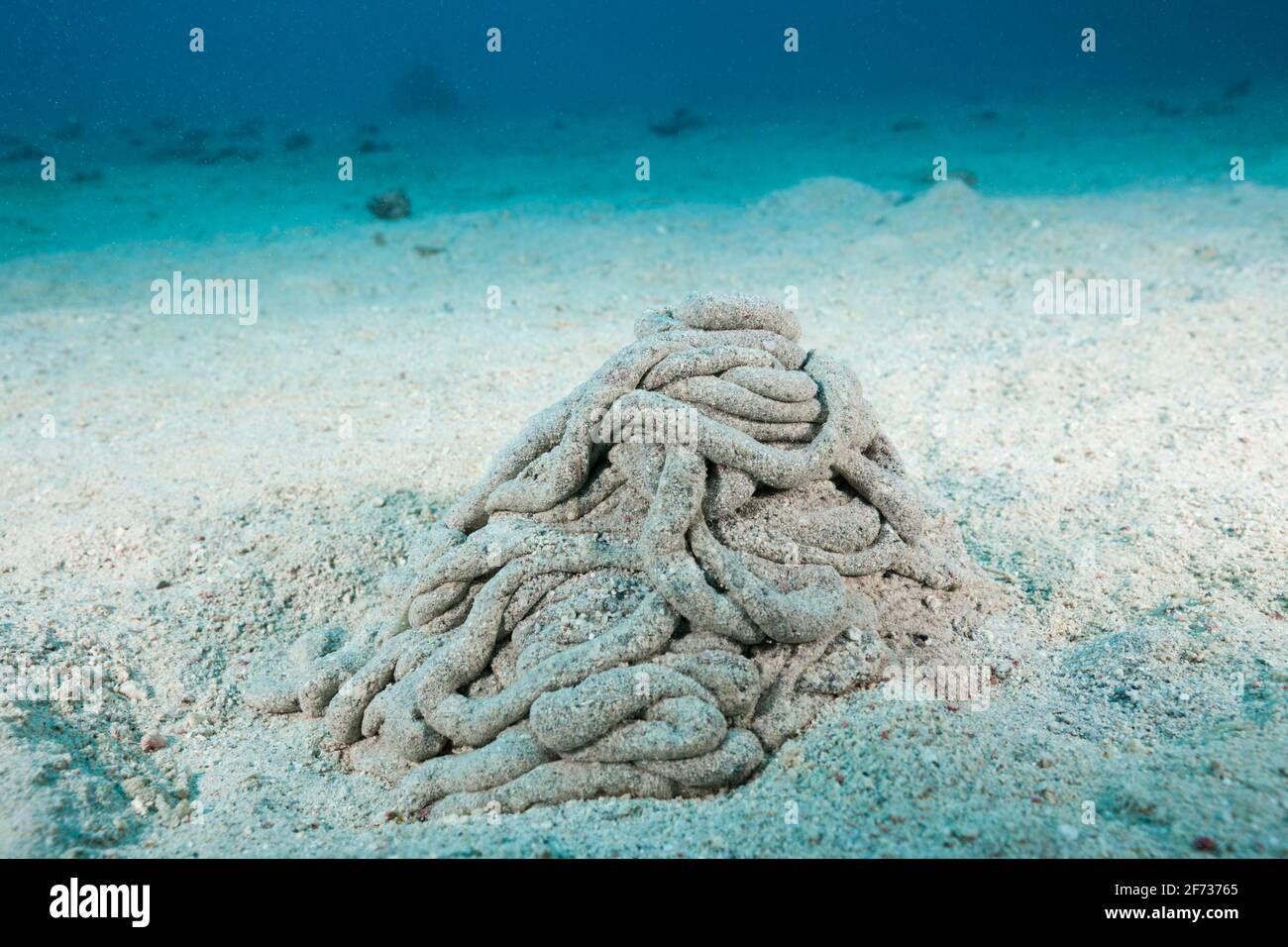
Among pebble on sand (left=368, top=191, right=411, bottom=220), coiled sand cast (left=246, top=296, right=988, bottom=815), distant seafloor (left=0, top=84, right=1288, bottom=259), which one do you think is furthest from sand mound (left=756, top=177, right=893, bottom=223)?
coiled sand cast (left=246, top=296, right=988, bottom=815)

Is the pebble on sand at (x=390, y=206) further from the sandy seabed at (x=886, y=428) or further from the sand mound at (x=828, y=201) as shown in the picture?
the sand mound at (x=828, y=201)

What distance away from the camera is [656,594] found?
10.9 feet

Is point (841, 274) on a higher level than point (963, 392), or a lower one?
Result: higher

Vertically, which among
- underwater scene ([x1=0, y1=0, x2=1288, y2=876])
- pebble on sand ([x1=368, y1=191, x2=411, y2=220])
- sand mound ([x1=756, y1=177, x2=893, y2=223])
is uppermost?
pebble on sand ([x1=368, y1=191, x2=411, y2=220])

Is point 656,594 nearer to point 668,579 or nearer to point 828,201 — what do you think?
point 668,579

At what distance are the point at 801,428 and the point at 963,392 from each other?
4385mm

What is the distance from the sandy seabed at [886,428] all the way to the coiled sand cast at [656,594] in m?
0.18

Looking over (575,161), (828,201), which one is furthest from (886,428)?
(575,161)

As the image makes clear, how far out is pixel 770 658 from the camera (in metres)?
3.35

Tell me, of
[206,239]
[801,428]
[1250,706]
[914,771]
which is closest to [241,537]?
[801,428]

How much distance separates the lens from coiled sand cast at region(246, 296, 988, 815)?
3.09m

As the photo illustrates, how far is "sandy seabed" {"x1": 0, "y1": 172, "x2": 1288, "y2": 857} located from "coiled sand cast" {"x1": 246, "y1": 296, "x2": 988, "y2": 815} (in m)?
0.18

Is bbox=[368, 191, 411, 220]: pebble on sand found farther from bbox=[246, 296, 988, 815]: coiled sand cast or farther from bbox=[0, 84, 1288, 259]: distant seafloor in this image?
bbox=[246, 296, 988, 815]: coiled sand cast
